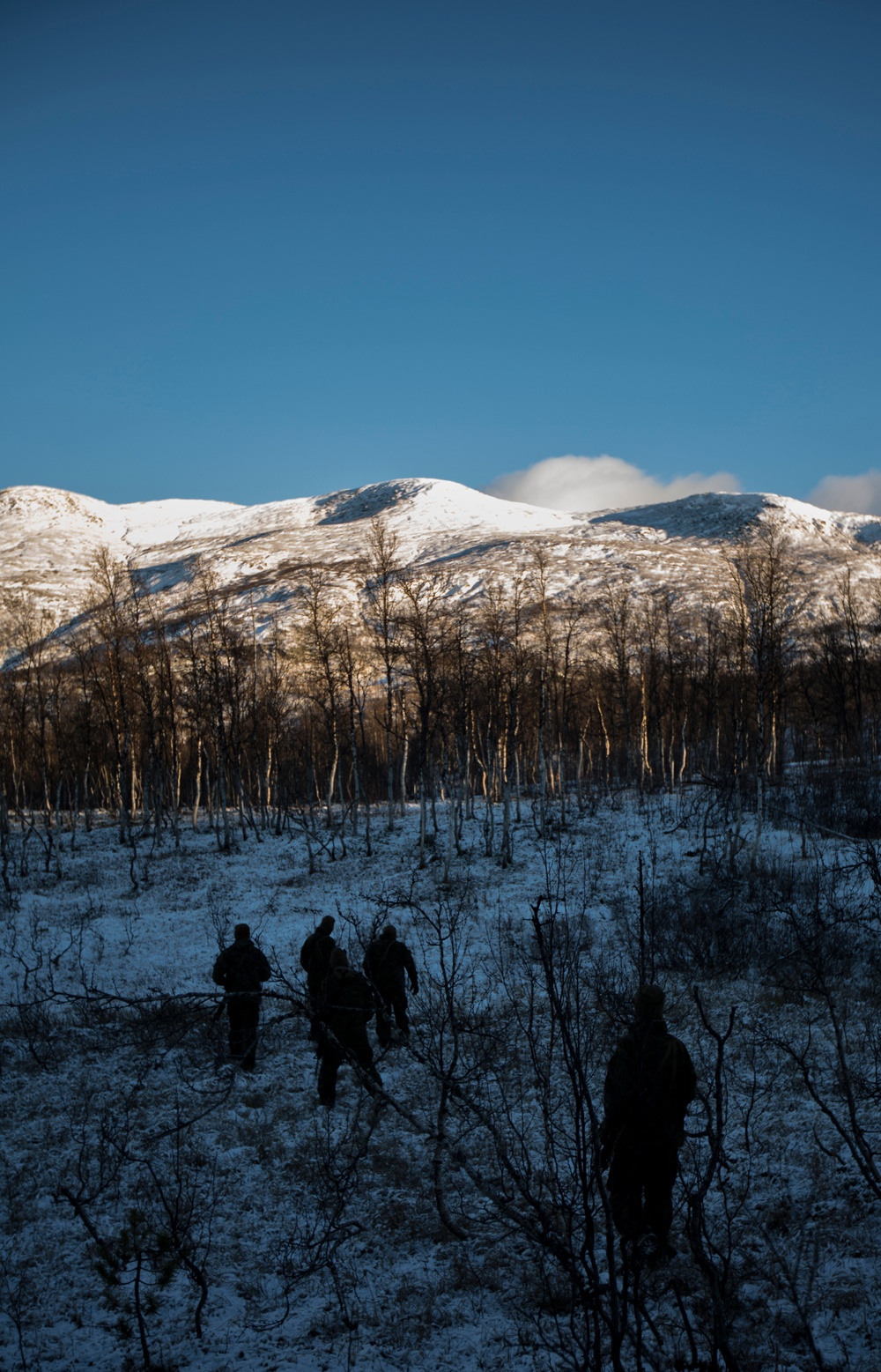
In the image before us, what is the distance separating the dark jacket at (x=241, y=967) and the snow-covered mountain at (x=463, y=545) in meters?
83.9

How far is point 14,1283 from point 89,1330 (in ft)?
3.06

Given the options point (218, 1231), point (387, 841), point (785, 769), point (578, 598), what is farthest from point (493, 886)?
point (578, 598)

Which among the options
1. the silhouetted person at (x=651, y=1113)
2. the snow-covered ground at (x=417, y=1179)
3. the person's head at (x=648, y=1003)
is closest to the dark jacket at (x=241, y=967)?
the snow-covered ground at (x=417, y=1179)

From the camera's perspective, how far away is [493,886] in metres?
21.3

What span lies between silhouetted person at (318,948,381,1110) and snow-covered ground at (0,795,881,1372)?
1.21 ft

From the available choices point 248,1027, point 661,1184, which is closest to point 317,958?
point 248,1027

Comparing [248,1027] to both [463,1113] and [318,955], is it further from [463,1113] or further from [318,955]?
[463,1113]

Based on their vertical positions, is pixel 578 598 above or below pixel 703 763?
above

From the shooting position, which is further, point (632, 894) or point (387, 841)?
point (387, 841)

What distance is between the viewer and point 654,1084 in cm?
519

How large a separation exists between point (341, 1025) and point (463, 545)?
141 m

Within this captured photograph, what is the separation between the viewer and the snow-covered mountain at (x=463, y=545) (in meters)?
117

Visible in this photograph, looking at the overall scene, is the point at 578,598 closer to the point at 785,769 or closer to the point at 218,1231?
the point at 785,769

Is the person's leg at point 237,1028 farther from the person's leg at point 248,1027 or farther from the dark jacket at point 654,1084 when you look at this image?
the dark jacket at point 654,1084
